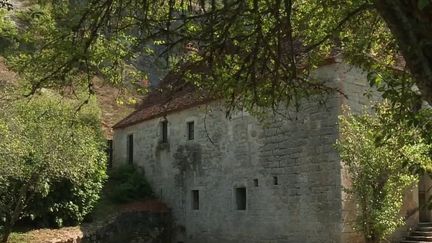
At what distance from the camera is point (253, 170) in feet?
54.4

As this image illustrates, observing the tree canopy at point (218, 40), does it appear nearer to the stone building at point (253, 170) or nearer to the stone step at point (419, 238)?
the stone building at point (253, 170)

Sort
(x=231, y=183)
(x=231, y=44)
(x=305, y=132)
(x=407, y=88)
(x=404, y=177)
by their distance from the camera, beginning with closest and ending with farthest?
1. (x=407, y=88)
2. (x=231, y=44)
3. (x=404, y=177)
4. (x=305, y=132)
5. (x=231, y=183)

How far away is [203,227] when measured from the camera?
18562 mm

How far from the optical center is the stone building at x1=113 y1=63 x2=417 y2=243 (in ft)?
46.7

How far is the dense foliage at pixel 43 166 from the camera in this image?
14.9 m

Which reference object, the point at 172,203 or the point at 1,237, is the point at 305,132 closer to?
the point at 172,203

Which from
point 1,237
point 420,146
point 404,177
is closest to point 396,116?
point 420,146

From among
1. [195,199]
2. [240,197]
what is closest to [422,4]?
[240,197]

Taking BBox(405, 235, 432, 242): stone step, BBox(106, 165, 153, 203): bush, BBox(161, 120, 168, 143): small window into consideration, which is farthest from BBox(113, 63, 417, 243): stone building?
BBox(405, 235, 432, 242): stone step

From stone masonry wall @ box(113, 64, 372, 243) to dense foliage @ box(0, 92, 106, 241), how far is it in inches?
134

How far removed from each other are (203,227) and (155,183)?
3851 millimetres

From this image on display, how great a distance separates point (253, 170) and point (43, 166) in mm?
6259

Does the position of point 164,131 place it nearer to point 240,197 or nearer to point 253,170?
point 240,197

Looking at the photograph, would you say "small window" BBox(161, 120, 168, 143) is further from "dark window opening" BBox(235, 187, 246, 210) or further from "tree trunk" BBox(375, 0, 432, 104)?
"tree trunk" BBox(375, 0, 432, 104)
